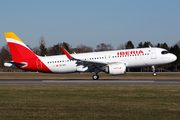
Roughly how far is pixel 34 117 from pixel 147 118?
15.9ft

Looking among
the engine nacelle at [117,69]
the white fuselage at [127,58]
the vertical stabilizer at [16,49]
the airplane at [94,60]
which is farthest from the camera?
the vertical stabilizer at [16,49]

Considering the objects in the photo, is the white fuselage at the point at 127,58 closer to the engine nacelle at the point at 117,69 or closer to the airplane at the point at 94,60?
the airplane at the point at 94,60

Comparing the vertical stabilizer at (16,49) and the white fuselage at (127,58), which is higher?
the vertical stabilizer at (16,49)

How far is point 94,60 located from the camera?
33.5 meters

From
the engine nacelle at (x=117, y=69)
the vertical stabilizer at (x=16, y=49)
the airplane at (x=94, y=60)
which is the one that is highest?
the vertical stabilizer at (x=16, y=49)

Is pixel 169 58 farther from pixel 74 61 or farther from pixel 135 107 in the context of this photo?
pixel 135 107

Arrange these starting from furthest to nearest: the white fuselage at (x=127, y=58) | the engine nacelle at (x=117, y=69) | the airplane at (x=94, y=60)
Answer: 1. the white fuselage at (x=127, y=58)
2. the airplane at (x=94, y=60)
3. the engine nacelle at (x=117, y=69)

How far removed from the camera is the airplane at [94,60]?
1264 inches

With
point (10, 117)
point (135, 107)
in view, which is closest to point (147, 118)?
point (135, 107)

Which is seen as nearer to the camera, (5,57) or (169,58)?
(169,58)

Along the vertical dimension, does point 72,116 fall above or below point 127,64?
below

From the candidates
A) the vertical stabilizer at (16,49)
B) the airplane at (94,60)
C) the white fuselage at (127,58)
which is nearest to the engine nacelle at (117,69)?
the airplane at (94,60)

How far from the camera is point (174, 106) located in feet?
40.4

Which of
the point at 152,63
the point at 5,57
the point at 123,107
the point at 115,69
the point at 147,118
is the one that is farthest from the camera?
the point at 5,57
